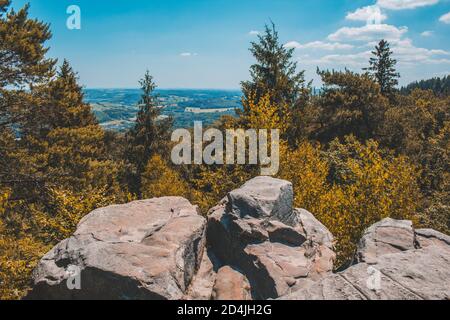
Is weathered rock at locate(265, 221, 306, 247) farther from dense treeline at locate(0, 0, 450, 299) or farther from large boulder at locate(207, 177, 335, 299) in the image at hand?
dense treeline at locate(0, 0, 450, 299)

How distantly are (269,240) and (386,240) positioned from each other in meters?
5.33

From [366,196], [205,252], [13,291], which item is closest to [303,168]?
[366,196]

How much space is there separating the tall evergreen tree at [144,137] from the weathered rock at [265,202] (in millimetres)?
32761

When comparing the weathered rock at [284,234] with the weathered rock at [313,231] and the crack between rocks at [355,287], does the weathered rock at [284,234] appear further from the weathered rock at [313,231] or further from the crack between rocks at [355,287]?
the crack between rocks at [355,287]

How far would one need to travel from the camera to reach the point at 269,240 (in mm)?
15477

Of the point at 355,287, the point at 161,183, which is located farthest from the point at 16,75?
the point at 355,287

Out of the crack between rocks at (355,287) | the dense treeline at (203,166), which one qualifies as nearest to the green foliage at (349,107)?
the dense treeline at (203,166)

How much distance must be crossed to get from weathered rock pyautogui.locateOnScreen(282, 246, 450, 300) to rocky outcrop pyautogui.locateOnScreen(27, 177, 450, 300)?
3 cm

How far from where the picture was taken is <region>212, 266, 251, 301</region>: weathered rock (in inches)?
518

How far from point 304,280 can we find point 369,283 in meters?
4.20

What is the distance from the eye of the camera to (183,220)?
15719 mm

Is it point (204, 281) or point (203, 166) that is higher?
point (203, 166)

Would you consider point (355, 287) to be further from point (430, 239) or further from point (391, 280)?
point (430, 239)
